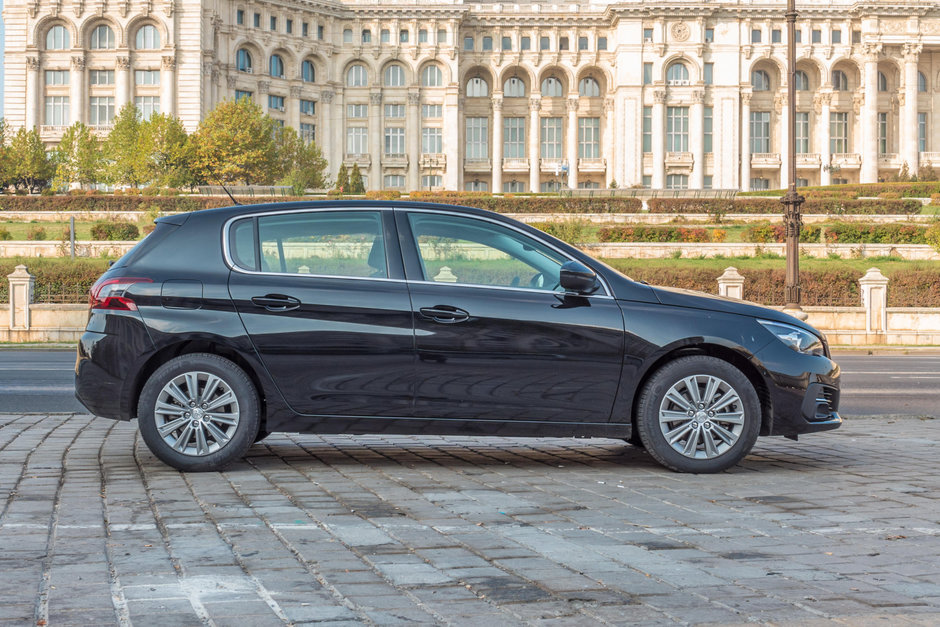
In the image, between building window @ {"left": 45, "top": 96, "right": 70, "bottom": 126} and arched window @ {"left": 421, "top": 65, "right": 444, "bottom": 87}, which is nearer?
building window @ {"left": 45, "top": 96, "right": 70, "bottom": 126}

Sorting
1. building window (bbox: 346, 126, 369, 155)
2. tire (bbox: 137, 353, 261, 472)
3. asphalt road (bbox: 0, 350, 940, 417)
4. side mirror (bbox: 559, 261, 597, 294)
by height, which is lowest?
asphalt road (bbox: 0, 350, 940, 417)

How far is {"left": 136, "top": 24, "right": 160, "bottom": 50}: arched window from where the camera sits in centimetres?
7925

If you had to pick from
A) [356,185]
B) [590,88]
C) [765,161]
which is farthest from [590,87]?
[356,185]

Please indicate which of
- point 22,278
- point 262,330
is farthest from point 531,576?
point 22,278

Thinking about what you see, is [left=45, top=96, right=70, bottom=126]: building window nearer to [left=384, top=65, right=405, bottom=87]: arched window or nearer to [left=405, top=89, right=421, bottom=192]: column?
[left=384, top=65, right=405, bottom=87]: arched window

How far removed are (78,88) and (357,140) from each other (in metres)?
22.6

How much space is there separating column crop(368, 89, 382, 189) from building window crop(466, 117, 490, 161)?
7644mm

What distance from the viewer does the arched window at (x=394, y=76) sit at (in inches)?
3600

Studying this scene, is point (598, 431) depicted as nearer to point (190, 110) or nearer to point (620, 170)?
point (190, 110)

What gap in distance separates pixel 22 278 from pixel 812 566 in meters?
24.2

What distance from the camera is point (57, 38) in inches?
3132

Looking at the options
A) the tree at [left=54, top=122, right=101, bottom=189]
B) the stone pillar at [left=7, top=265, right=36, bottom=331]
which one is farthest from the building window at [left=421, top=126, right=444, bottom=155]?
the stone pillar at [left=7, top=265, right=36, bottom=331]

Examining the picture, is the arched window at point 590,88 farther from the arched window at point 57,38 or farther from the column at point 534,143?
the arched window at point 57,38

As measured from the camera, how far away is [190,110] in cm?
7856
